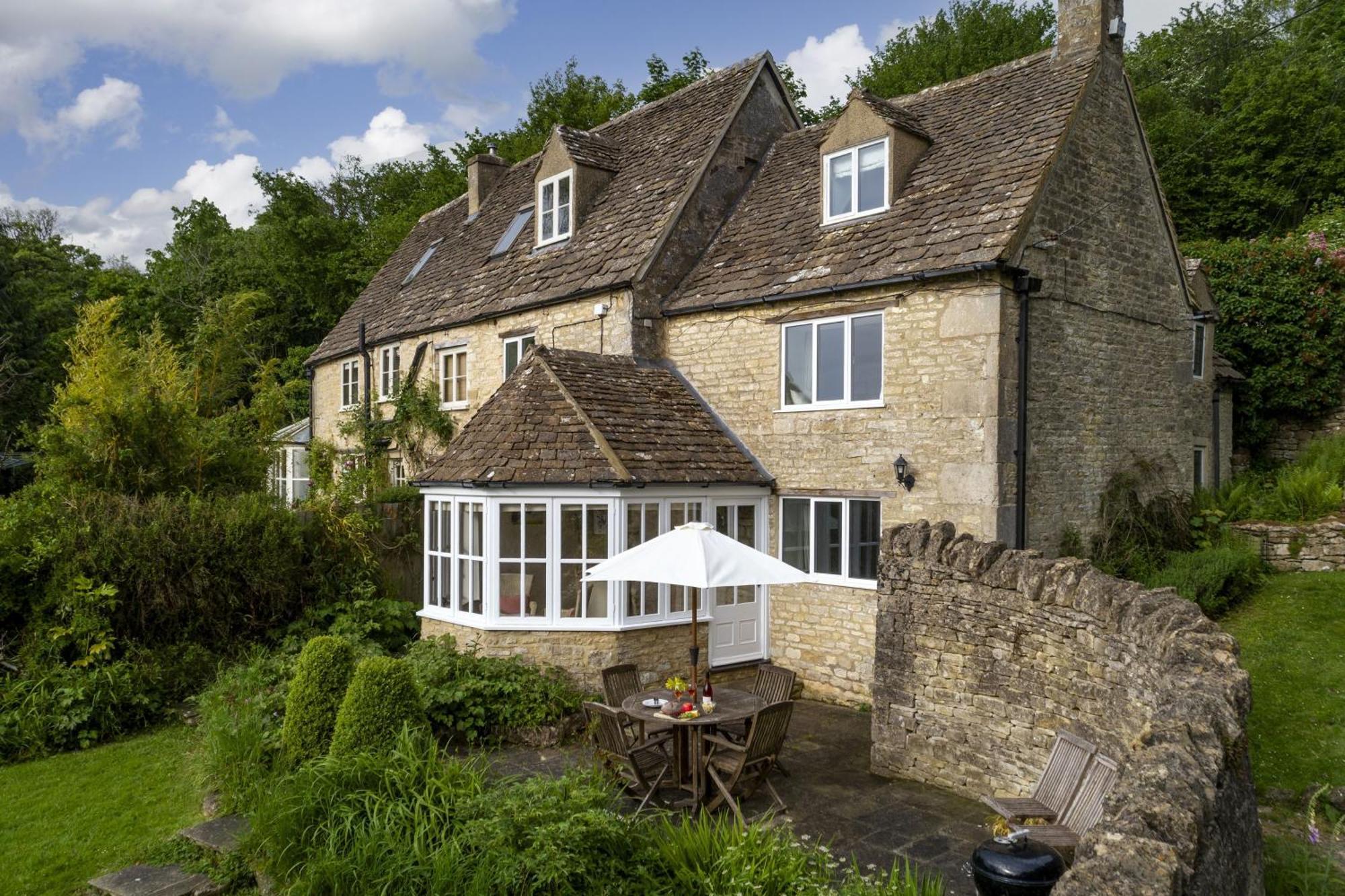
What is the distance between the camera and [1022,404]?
11.0m

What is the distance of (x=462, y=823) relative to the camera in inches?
263

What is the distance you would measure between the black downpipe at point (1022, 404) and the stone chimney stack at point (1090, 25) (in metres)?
4.77

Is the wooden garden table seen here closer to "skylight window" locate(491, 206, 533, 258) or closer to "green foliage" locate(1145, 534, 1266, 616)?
"green foliage" locate(1145, 534, 1266, 616)

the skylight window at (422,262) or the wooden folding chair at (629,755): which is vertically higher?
the skylight window at (422,262)

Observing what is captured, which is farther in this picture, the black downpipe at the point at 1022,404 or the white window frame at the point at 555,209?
the white window frame at the point at 555,209

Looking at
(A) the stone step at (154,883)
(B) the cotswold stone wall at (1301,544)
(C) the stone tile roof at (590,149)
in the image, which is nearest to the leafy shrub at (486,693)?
(A) the stone step at (154,883)

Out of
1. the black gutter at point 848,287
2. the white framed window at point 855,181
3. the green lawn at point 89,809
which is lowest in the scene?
the green lawn at point 89,809

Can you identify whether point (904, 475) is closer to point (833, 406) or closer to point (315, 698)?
point (833, 406)

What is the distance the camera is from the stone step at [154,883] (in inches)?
275

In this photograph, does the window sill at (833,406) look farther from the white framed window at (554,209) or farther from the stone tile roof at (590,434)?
the white framed window at (554,209)

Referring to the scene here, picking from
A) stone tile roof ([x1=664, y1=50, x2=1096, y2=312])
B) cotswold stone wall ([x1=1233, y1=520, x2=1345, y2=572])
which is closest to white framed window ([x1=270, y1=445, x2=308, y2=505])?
stone tile roof ([x1=664, y1=50, x2=1096, y2=312])

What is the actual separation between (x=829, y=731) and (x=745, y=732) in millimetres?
2484

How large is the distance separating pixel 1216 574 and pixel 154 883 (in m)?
13.7

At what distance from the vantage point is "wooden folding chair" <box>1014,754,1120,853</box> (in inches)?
249
